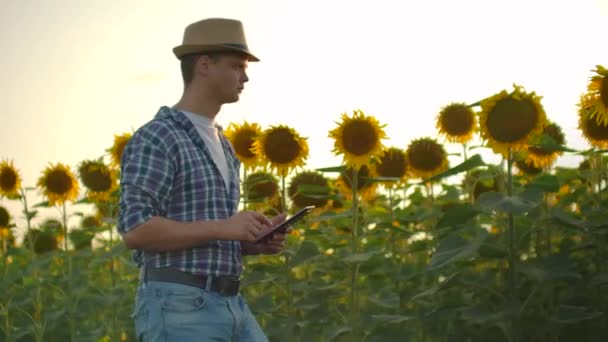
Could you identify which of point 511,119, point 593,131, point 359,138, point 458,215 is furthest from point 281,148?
point 593,131

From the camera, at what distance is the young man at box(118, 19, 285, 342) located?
3639 mm

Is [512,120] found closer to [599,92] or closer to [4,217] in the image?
[599,92]

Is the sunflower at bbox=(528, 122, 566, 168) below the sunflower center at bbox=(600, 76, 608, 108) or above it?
below

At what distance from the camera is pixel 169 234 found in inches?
142

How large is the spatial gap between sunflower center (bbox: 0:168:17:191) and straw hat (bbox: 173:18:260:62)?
6.73 m

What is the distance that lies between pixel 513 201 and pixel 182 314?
6.78 feet

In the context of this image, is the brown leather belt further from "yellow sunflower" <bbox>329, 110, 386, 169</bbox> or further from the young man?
"yellow sunflower" <bbox>329, 110, 386, 169</bbox>

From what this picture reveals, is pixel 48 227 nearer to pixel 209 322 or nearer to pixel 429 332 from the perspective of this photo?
pixel 429 332

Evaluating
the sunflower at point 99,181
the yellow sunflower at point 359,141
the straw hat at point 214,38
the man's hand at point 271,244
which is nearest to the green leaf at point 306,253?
the yellow sunflower at point 359,141

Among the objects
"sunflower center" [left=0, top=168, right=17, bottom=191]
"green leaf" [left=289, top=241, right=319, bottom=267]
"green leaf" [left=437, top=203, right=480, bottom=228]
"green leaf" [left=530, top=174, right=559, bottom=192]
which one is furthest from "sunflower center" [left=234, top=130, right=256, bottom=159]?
"sunflower center" [left=0, top=168, right=17, bottom=191]

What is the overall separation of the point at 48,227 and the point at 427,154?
4.14 metres

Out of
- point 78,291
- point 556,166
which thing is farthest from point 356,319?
point 78,291

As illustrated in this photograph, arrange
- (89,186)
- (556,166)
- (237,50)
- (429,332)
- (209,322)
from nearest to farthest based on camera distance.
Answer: (209,322)
(237,50)
(429,332)
(556,166)
(89,186)

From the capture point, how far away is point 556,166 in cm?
760
